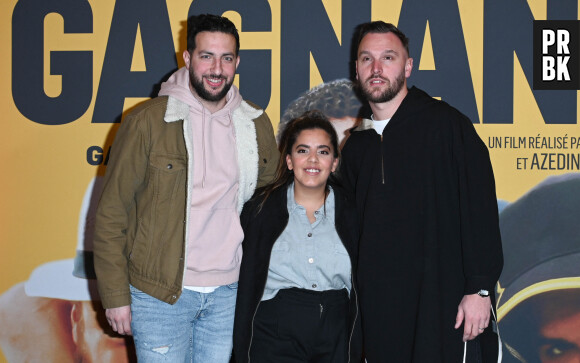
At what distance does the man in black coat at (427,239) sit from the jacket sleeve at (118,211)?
34.7 inches

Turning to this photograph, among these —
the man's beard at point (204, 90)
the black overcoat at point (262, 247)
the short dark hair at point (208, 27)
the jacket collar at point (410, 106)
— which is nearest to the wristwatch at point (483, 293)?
the black overcoat at point (262, 247)

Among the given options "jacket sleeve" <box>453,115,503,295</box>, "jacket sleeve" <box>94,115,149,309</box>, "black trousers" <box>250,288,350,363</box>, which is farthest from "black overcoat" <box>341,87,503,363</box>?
"jacket sleeve" <box>94,115,149,309</box>

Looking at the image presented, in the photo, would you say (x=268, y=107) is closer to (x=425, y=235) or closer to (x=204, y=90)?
(x=204, y=90)

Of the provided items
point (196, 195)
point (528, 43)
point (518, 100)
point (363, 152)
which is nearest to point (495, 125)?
point (518, 100)

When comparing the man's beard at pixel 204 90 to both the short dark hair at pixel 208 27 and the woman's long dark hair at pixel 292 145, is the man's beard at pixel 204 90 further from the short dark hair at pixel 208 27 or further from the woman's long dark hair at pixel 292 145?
the woman's long dark hair at pixel 292 145

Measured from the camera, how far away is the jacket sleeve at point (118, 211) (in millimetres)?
1945

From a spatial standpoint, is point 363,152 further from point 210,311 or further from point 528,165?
point 528,165

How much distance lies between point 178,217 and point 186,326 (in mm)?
414

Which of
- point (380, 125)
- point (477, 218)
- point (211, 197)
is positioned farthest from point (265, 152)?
point (477, 218)

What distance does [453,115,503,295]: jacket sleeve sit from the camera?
1982 millimetres

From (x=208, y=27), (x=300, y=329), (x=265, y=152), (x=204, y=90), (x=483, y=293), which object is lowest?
(x=300, y=329)

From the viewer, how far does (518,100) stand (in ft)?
10.1

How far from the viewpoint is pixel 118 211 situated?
6.43ft

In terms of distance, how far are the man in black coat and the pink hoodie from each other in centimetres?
52
